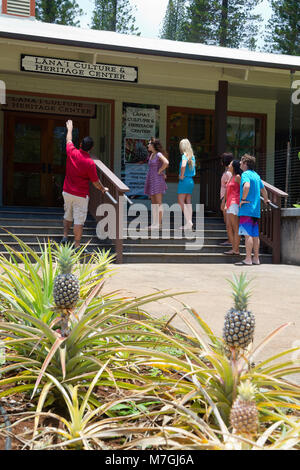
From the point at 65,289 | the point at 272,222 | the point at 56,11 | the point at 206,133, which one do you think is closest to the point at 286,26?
the point at 56,11

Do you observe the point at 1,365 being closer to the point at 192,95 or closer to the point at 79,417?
the point at 79,417

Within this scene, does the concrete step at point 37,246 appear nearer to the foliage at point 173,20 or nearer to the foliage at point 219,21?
the foliage at point 219,21

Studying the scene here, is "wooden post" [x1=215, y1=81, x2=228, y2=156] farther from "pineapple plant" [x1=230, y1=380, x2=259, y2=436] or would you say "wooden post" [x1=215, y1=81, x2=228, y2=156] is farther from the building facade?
"pineapple plant" [x1=230, y1=380, x2=259, y2=436]

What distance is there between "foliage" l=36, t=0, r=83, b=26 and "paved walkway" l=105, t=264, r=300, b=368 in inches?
940

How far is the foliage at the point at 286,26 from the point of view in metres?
30.2

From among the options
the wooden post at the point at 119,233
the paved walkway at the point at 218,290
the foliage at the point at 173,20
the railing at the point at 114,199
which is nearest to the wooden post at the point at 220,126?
the railing at the point at 114,199

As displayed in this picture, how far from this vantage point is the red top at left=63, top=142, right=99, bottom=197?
832cm

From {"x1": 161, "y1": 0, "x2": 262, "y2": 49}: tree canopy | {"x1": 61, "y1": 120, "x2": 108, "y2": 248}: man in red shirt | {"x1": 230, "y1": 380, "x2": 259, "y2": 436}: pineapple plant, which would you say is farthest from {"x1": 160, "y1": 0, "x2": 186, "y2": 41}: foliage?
{"x1": 230, "y1": 380, "x2": 259, "y2": 436}: pineapple plant

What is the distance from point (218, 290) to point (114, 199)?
380 centimetres

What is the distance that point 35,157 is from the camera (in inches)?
600

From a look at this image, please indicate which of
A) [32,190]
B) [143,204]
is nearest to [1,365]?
[143,204]

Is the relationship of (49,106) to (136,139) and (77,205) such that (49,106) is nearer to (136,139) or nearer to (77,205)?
(136,139)

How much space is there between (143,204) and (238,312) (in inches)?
492
